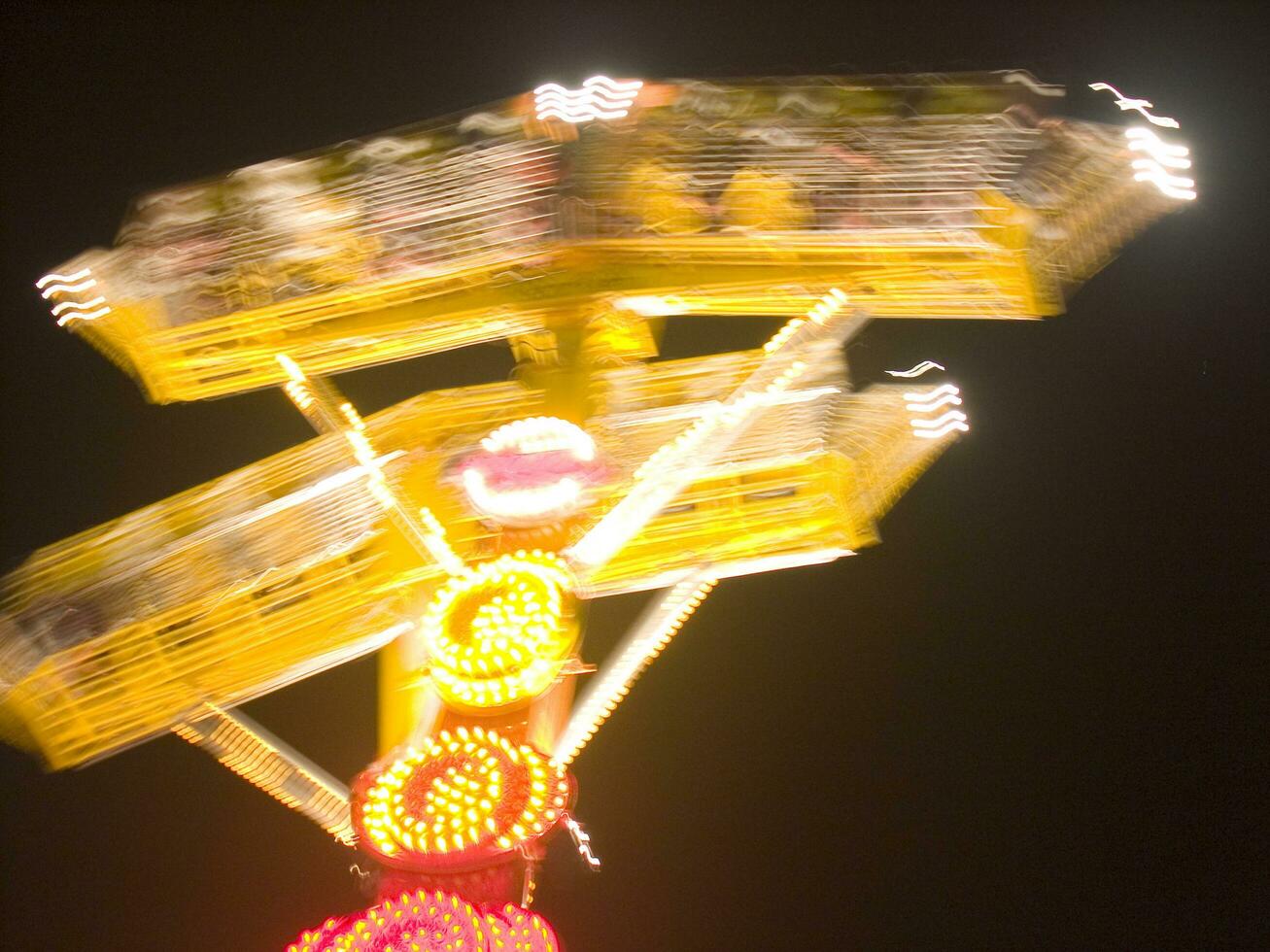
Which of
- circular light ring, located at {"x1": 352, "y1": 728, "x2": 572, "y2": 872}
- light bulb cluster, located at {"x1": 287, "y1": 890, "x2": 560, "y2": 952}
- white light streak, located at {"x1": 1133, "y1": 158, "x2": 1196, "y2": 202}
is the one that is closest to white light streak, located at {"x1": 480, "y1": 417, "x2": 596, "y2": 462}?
circular light ring, located at {"x1": 352, "y1": 728, "x2": 572, "y2": 872}

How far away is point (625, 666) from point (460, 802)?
66cm

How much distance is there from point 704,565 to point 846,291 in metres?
0.94

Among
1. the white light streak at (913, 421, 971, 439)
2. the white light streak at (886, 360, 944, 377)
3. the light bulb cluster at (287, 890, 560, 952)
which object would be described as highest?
the white light streak at (886, 360, 944, 377)

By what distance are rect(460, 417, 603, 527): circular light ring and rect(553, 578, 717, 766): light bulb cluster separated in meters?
0.39

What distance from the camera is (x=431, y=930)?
272 cm

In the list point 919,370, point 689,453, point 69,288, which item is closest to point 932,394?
point 919,370

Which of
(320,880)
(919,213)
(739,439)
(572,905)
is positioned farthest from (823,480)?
(320,880)

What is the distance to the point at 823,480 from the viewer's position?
11.6 feet

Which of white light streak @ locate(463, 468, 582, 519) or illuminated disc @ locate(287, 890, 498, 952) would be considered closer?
illuminated disc @ locate(287, 890, 498, 952)

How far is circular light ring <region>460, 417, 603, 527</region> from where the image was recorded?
3.58 m

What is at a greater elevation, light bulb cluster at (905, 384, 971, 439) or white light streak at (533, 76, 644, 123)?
white light streak at (533, 76, 644, 123)

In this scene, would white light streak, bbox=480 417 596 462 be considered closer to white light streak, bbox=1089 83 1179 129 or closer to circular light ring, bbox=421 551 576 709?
circular light ring, bbox=421 551 576 709

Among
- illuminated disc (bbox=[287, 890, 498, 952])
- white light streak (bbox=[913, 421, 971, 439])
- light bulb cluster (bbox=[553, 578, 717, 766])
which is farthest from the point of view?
white light streak (bbox=[913, 421, 971, 439])

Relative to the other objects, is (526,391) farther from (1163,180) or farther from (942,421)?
(1163,180)
